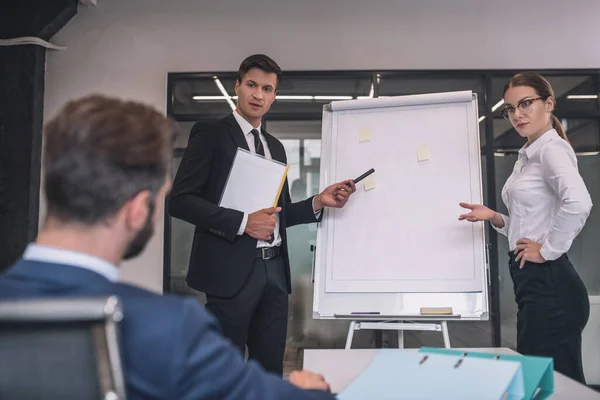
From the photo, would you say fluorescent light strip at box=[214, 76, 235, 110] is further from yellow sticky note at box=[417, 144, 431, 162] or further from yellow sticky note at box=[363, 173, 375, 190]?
yellow sticky note at box=[417, 144, 431, 162]

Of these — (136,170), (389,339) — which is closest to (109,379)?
(136,170)

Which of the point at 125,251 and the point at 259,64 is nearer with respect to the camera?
the point at 125,251

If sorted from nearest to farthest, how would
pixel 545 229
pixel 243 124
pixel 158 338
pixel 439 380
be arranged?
pixel 158 338
pixel 439 380
pixel 545 229
pixel 243 124

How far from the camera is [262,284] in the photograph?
2086 mm

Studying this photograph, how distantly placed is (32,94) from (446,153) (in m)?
3.18

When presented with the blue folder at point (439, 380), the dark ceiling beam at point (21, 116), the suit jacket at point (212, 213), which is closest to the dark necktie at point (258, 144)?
the suit jacket at point (212, 213)

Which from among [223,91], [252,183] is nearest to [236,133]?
[252,183]

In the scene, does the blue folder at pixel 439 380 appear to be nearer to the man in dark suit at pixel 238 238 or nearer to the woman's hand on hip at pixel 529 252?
the woman's hand on hip at pixel 529 252

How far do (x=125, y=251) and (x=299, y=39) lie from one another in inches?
136

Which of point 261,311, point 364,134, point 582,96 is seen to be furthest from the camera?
point 582,96

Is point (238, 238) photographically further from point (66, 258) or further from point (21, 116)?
point (21, 116)

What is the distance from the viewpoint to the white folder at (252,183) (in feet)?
6.95

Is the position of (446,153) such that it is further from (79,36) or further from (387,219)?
(79,36)

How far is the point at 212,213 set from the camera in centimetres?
201
